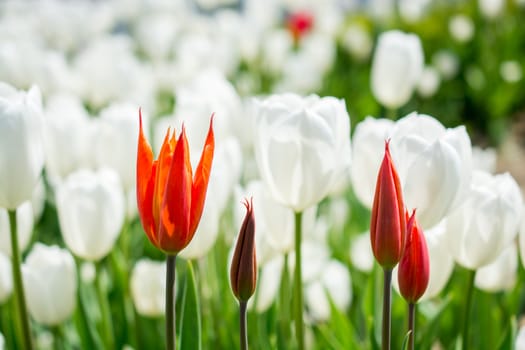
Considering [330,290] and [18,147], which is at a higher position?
[18,147]

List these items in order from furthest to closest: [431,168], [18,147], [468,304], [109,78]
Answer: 1. [109,78]
2. [468,304]
3. [18,147]
4. [431,168]

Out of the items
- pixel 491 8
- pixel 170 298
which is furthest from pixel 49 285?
pixel 491 8

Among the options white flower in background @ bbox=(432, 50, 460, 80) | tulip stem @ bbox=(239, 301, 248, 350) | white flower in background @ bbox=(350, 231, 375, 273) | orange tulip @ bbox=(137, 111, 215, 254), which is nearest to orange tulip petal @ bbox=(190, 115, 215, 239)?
orange tulip @ bbox=(137, 111, 215, 254)

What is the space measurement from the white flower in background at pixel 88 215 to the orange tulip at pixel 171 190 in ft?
1.89

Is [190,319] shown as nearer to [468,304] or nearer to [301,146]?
[301,146]

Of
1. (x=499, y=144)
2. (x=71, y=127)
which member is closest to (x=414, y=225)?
(x=71, y=127)

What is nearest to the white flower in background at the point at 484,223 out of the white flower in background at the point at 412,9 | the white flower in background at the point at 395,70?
the white flower in background at the point at 395,70

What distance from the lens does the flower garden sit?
101 cm

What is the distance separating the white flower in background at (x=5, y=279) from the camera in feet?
5.16

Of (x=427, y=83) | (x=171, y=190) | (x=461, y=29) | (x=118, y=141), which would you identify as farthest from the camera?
(x=461, y=29)

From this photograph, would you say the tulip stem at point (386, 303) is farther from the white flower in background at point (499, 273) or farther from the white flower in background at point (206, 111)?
the white flower in background at point (206, 111)

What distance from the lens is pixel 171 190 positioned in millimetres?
924

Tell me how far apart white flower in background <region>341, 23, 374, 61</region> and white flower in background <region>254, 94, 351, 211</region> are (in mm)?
4051

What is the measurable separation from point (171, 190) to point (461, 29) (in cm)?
450
